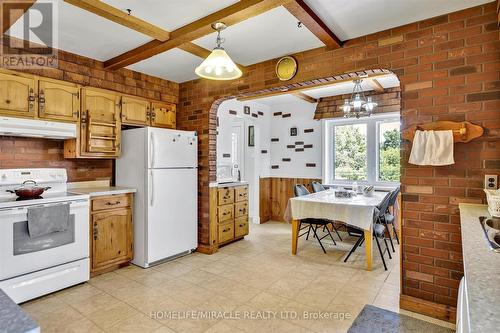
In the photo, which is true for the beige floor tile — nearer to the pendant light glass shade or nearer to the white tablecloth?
the pendant light glass shade

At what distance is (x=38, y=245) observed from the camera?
253cm

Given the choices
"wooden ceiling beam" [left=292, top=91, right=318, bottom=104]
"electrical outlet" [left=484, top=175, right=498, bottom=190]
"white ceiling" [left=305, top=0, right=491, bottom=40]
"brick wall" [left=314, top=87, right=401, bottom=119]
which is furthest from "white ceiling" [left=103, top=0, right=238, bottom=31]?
"brick wall" [left=314, top=87, right=401, bottom=119]

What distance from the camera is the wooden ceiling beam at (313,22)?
78.7 inches

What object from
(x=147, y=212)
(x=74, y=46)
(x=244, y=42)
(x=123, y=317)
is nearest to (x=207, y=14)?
(x=244, y=42)

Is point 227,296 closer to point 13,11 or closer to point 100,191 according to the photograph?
point 100,191

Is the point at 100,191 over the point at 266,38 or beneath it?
beneath

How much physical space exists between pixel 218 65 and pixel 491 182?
84.6 inches

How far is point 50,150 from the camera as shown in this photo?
3125 millimetres

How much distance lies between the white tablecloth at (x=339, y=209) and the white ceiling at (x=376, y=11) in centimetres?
185

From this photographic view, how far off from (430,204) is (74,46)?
11.8 ft

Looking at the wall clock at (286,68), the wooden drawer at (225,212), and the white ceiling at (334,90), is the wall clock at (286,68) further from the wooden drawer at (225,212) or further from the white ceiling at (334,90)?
the wooden drawer at (225,212)

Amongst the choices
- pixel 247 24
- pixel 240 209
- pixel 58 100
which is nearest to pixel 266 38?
pixel 247 24

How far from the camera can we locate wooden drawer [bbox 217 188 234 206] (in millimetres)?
4047

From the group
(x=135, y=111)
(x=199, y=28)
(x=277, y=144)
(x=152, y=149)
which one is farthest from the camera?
(x=277, y=144)
